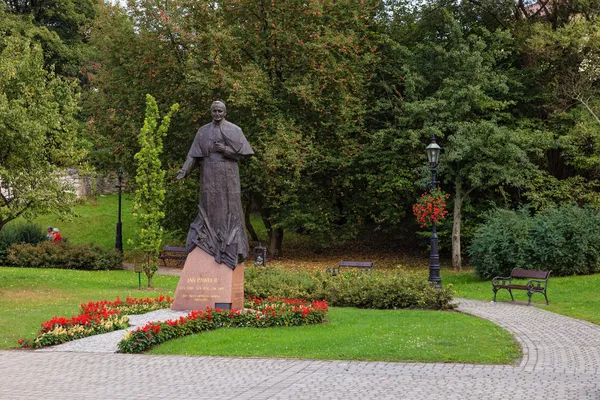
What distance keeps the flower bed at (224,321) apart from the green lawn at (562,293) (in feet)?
21.4

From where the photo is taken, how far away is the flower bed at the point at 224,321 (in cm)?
1287

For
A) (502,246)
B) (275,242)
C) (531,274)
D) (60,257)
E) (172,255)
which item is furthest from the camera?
(275,242)

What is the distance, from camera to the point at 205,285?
1617 cm

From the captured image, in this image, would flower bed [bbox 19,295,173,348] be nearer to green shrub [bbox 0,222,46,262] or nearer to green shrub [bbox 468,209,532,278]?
green shrub [bbox 468,209,532,278]

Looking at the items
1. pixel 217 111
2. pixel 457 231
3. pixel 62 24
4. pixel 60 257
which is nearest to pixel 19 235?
pixel 60 257

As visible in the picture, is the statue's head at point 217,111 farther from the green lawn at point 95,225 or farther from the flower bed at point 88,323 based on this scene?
the green lawn at point 95,225

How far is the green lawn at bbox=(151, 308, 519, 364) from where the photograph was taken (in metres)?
12.0

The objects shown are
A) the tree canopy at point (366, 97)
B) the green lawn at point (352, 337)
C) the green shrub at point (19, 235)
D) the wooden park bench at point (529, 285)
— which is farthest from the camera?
the green shrub at point (19, 235)

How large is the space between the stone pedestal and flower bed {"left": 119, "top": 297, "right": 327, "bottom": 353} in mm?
530

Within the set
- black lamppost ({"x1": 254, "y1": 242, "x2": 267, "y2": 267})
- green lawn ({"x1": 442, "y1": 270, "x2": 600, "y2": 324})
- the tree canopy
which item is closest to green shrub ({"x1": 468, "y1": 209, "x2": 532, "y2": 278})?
green lawn ({"x1": 442, "y1": 270, "x2": 600, "y2": 324})

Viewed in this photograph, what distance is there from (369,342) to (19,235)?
2275cm

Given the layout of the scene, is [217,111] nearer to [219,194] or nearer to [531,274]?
[219,194]

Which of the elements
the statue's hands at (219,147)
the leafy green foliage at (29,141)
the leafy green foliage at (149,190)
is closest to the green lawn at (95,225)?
the leafy green foliage at (149,190)

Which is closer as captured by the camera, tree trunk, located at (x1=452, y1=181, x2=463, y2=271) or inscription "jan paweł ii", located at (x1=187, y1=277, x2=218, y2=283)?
inscription "jan paweł ii", located at (x1=187, y1=277, x2=218, y2=283)
